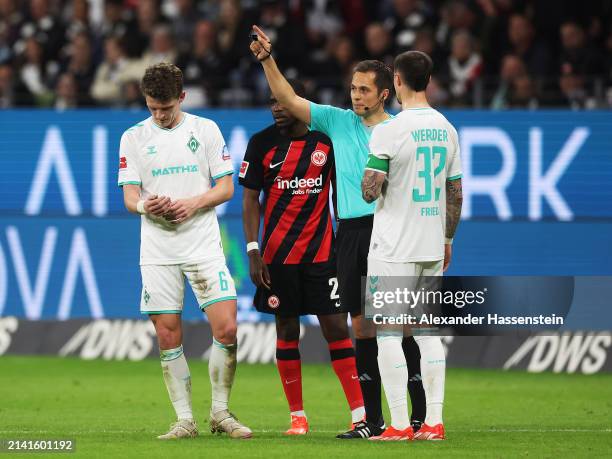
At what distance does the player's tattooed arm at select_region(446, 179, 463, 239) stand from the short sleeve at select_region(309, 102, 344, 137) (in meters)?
0.92

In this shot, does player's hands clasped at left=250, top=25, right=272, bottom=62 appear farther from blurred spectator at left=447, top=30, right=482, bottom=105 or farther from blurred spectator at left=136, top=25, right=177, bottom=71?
blurred spectator at left=136, top=25, right=177, bottom=71

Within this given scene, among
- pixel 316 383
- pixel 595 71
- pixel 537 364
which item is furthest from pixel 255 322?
pixel 595 71

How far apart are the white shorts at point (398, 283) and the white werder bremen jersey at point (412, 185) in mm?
53

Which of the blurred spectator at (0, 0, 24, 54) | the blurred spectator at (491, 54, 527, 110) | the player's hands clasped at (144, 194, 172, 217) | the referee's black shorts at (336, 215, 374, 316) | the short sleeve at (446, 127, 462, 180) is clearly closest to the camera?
the short sleeve at (446, 127, 462, 180)

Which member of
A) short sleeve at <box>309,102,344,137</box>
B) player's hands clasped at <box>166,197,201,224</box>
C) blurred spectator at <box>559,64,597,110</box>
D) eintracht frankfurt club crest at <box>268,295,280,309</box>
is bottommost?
eintracht frankfurt club crest at <box>268,295,280,309</box>

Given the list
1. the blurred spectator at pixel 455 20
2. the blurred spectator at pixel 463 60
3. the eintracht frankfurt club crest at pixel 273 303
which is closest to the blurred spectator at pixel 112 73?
the blurred spectator at pixel 455 20

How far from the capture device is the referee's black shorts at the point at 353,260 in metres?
9.15

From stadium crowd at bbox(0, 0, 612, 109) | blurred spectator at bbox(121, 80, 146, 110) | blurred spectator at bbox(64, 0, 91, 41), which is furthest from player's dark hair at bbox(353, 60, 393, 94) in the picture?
blurred spectator at bbox(64, 0, 91, 41)

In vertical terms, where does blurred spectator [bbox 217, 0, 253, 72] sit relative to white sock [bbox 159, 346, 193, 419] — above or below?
above

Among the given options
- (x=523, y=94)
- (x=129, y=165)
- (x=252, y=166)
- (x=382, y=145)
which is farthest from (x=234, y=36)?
(x=382, y=145)

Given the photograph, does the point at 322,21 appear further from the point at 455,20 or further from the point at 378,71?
the point at 378,71

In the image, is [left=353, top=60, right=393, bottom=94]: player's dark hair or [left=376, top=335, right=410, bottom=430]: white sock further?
[left=353, top=60, right=393, bottom=94]: player's dark hair

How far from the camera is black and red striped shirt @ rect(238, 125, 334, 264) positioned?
9477mm

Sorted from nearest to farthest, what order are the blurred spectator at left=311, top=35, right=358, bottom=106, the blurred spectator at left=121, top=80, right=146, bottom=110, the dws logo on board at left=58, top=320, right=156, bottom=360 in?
the dws logo on board at left=58, top=320, right=156, bottom=360 < the blurred spectator at left=311, top=35, right=358, bottom=106 < the blurred spectator at left=121, top=80, right=146, bottom=110
